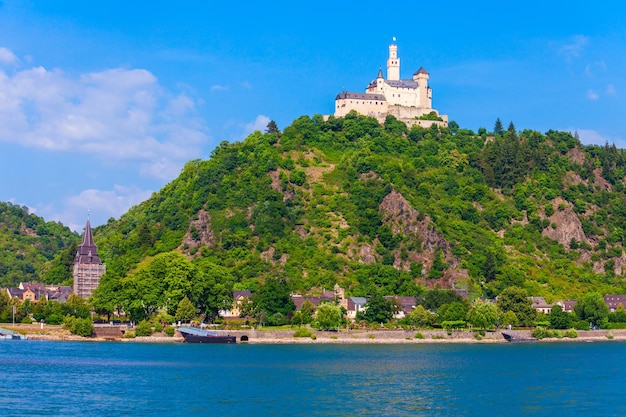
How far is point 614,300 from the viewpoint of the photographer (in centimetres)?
13550

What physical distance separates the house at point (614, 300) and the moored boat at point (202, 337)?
173ft

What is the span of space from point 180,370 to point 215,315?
44.5 m

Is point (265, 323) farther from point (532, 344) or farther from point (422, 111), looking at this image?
point (422, 111)

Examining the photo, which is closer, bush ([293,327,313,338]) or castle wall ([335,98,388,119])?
bush ([293,327,313,338])

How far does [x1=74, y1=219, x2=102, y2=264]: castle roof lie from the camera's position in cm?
14938

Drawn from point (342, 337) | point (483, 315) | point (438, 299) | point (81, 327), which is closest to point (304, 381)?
point (342, 337)

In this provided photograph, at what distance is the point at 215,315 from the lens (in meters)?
122

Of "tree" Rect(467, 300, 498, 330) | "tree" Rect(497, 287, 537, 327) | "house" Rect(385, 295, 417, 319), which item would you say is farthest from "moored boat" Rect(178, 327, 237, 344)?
"tree" Rect(497, 287, 537, 327)

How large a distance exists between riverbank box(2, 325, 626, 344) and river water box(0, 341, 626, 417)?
766 cm

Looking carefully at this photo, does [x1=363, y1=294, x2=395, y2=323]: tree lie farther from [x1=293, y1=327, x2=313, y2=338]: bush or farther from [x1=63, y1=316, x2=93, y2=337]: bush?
[x1=63, y1=316, x2=93, y2=337]: bush

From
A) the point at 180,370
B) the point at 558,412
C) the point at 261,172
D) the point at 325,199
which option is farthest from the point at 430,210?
the point at 558,412

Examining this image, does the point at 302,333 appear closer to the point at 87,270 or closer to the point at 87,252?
the point at 87,270

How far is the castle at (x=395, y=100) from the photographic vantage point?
590 ft

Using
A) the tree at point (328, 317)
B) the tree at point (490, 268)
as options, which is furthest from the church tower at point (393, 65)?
the tree at point (328, 317)
